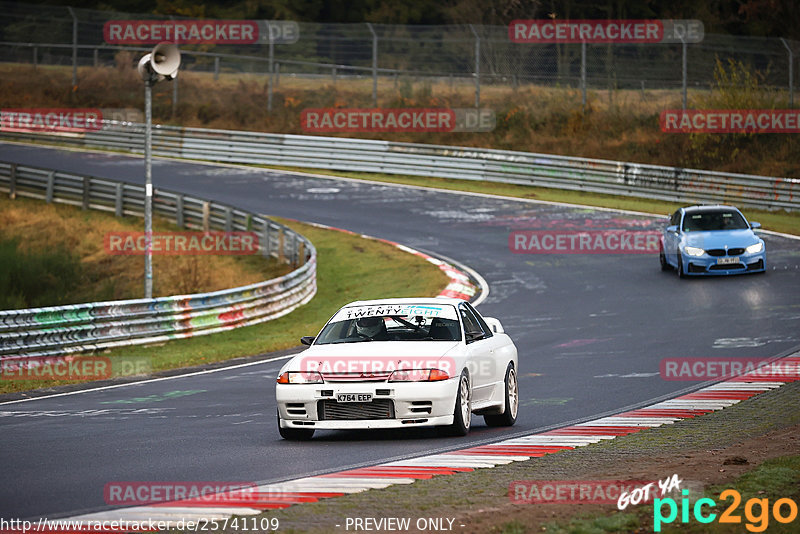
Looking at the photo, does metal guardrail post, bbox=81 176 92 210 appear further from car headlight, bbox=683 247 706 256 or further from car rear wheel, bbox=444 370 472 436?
car rear wheel, bbox=444 370 472 436

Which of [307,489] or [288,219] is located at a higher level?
[307,489]

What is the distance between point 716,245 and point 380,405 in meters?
16.6

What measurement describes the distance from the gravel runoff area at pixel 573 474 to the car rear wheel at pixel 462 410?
1262mm

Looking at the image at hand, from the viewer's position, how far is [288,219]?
3694 centimetres

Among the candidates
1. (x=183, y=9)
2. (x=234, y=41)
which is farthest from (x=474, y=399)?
(x=183, y=9)

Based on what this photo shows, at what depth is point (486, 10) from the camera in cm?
6175

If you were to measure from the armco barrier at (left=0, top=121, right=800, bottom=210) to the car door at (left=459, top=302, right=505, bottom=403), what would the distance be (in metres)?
26.7

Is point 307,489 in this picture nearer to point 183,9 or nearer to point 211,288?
point 211,288

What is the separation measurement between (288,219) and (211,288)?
8.26 metres

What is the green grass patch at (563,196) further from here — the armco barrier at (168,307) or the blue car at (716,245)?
the armco barrier at (168,307)

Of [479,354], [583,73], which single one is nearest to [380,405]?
[479,354]

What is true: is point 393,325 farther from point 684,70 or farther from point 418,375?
point 684,70

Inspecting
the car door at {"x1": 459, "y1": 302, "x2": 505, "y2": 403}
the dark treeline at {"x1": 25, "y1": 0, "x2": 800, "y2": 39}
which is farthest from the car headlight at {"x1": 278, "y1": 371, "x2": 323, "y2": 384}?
the dark treeline at {"x1": 25, "y1": 0, "x2": 800, "y2": 39}

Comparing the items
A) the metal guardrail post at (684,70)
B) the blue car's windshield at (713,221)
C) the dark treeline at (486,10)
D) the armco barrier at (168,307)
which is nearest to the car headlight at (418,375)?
the armco barrier at (168,307)
